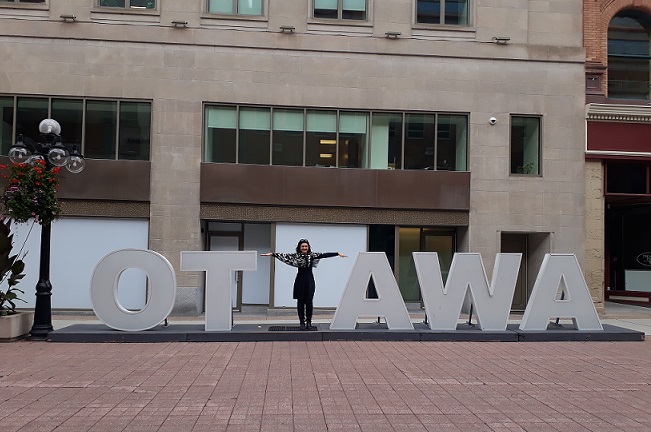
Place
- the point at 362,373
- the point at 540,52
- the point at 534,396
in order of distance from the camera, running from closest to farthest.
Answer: the point at 534,396 → the point at 362,373 → the point at 540,52

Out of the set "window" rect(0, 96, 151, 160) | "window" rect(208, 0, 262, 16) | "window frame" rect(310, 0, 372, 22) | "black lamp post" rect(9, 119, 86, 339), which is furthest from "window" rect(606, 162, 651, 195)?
"black lamp post" rect(9, 119, 86, 339)

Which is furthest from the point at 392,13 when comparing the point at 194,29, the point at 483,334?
the point at 483,334

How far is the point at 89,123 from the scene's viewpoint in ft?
60.8

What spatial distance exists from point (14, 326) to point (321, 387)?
7501 millimetres

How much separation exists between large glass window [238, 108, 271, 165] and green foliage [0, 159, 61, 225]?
659 centimetres

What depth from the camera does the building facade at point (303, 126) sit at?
1838 centimetres

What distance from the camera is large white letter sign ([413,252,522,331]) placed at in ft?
44.8

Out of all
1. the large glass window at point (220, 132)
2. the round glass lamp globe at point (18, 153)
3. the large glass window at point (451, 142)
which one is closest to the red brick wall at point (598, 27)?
the large glass window at point (451, 142)

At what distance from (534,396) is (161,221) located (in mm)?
12799

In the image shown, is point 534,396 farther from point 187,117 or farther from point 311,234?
point 187,117

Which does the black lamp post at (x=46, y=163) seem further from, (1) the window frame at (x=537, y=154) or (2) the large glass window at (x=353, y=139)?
(1) the window frame at (x=537, y=154)

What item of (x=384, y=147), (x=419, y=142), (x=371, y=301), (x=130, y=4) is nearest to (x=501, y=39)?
(x=419, y=142)

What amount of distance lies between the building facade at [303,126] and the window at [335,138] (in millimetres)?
53

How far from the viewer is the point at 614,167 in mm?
20000
